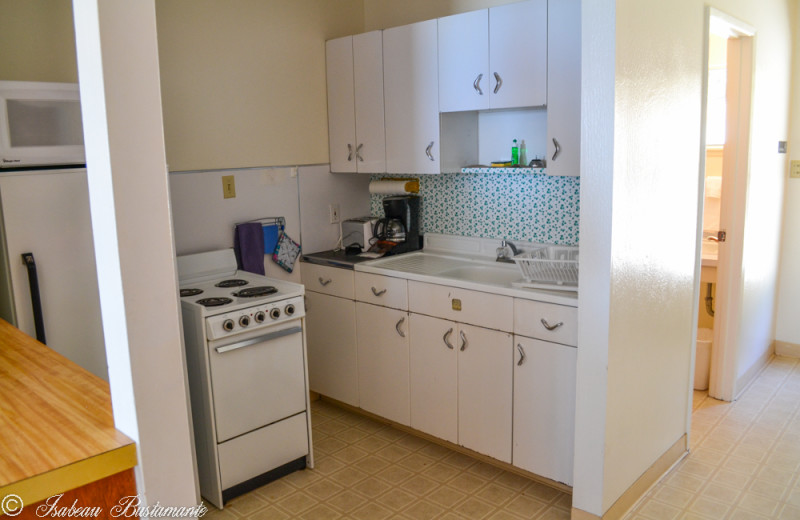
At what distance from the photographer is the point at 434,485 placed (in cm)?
300

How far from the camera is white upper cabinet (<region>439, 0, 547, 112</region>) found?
2.92 metres

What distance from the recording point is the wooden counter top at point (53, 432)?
128 centimetres

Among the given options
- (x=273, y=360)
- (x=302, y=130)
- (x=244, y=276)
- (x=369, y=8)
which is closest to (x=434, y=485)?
(x=273, y=360)

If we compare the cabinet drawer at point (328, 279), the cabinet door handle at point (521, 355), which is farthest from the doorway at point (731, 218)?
the cabinet drawer at point (328, 279)

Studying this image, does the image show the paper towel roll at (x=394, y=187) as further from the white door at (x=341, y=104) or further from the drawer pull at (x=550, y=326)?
the drawer pull at (x=550, y=326)

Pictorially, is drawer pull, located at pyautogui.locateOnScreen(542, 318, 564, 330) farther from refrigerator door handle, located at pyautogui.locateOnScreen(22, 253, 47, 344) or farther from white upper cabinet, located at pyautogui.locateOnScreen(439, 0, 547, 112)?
refrigerator door handle, located at pyautogui.locateOnScreen(22, 253, 47, 344)

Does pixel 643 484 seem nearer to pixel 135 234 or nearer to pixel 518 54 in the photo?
pixel 518 54

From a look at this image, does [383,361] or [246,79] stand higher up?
[246,79]

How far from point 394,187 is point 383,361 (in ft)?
3.54

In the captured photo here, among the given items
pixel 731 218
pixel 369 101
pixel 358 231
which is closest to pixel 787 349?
pixel 731 218

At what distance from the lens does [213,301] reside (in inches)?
113

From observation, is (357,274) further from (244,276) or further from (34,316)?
(34,316)

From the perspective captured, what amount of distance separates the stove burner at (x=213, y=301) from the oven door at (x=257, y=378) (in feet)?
0.54

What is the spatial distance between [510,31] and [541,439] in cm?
189
